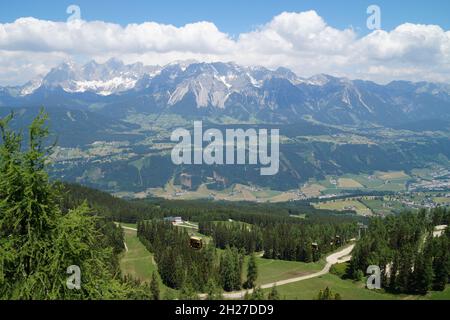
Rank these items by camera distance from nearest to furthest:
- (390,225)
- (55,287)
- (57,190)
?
(55,287) < (57,190) < (390,225)

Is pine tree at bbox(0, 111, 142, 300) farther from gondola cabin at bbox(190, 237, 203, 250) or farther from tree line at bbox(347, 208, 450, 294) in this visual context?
gondola cabin at bbox(190, 237, 203, 250)

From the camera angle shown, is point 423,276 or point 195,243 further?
point 195,243

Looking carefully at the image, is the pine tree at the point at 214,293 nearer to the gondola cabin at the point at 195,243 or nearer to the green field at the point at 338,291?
the green field at the point at 338,291

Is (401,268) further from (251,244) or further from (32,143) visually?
(32,143)

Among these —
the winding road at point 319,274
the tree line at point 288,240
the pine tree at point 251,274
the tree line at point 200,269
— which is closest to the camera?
the winding road at point 319,274

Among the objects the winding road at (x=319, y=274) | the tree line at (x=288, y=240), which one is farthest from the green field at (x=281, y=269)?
the tree line at (x=288, y=240)

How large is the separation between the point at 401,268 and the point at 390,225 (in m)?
44.2

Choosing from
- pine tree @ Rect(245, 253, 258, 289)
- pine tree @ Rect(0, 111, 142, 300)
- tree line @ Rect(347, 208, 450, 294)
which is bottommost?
pine tree @ Rect(245, 253, 258, 289)

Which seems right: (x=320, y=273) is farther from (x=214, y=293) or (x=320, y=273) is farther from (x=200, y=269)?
(x=214, y=293)

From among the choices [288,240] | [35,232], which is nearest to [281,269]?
[288,240]

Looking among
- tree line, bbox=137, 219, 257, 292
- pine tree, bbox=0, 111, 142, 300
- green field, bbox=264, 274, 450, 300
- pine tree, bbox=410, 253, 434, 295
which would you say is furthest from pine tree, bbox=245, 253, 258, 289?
pine tree, bbox=0, 111, 142, 300

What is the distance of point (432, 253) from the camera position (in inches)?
3452

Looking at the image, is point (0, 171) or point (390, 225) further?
point (390, 225)
